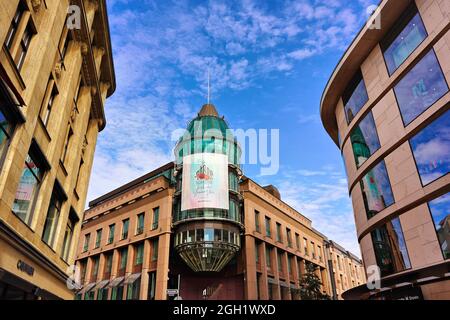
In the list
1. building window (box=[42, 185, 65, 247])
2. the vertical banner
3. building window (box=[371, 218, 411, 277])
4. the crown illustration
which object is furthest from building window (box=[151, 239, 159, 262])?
building window (box=[371, 218, 411, 277])

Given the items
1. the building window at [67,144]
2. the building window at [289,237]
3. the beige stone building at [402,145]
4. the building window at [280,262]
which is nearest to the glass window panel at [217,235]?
the building window at [280,262]

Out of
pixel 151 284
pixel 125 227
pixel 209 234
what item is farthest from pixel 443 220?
pixel 125 227

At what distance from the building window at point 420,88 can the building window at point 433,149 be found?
112 centimetres

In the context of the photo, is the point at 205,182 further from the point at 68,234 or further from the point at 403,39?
the point at 403,39

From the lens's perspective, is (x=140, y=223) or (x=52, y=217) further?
(x=140, y=223)

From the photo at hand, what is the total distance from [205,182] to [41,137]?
24.2m

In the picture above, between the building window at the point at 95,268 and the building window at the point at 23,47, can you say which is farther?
the building window at the point at 95,268

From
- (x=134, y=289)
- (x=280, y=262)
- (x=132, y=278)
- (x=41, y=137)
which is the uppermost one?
(x=280, y=262)

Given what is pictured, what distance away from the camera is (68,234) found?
20484 millimetres

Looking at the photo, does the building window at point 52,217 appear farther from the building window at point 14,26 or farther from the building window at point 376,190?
the building window at point 376,190

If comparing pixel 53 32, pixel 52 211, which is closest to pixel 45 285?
pixel 52 211

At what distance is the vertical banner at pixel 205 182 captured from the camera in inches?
1465
